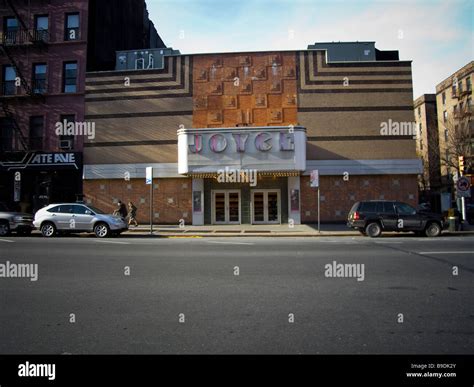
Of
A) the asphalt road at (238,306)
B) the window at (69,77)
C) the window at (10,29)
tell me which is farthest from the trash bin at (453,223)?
the window at (10,29)

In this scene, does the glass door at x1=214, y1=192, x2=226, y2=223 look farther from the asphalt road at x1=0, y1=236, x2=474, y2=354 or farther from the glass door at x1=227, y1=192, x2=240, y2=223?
the asphalt road at x1=0, y1=236, x2=474, y2=354

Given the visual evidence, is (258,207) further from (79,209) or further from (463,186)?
(463,186)

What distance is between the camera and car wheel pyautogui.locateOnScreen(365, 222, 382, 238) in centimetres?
1641

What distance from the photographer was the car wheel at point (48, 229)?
16.7 m

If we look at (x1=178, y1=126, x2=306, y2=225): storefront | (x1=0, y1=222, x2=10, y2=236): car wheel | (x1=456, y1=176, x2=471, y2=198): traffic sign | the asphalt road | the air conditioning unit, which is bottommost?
the asphalt road

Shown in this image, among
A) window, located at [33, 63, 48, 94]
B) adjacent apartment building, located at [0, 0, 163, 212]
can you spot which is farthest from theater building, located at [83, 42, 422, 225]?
window, located at [33, 63, 48, 94]

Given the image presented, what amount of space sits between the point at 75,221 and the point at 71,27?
50.7 ft

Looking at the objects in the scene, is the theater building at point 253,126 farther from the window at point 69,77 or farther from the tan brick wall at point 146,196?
the window at point 69,77

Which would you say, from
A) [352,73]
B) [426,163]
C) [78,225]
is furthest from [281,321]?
[426,163]

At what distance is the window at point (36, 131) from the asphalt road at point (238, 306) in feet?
56.1

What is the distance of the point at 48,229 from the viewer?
54.8 feet

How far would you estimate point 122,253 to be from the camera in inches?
436

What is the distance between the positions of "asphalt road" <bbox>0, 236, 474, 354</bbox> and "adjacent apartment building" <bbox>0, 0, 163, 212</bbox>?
15.8 metres

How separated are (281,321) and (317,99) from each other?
2043 cm
